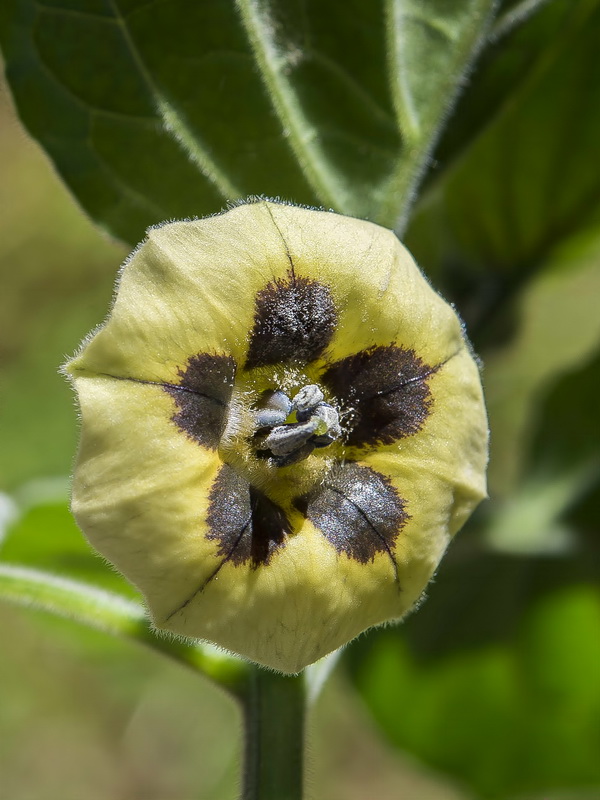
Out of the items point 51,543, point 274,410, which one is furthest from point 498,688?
point 274,410

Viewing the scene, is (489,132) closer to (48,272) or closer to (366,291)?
(366,291)

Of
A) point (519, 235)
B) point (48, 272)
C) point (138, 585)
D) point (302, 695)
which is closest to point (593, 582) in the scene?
point (519, 235)

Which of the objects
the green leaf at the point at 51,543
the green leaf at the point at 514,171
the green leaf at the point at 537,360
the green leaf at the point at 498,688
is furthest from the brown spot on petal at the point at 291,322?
the green leaf at the point at 537,360

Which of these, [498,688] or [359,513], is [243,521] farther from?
[498,688]

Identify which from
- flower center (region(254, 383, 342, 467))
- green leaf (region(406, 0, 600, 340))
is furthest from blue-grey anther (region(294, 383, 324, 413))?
green leaf (region(406, 0, 600, 340))

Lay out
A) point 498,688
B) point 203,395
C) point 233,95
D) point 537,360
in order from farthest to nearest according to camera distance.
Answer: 1. point 537,360
2. point 498,688
3. point 233,95
4. point 203,395
